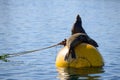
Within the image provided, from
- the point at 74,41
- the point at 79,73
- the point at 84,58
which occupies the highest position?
the point at 74,41

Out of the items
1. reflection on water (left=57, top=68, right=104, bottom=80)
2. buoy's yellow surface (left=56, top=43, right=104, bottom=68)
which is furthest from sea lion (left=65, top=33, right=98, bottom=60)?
reflection on water (left=57, top=68, right=104, bottom=80)

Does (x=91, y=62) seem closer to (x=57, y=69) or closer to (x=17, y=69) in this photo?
(x=57, y=69)

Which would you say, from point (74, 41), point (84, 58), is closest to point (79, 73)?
point (84, 58)

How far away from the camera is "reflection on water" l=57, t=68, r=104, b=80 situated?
72.7 feet

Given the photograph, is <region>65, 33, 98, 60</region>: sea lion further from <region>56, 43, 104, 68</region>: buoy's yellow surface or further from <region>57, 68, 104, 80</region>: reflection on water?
<region>57, 68, 104, 80</region>: reflection on water

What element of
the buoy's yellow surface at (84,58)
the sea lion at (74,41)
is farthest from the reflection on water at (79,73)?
the sea lion at (74,41)

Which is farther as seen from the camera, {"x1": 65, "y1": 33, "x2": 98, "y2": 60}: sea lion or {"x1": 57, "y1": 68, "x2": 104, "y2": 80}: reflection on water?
{"x1": 65, "y1": 33, "x2": 98, "y2": 60}: sea lion

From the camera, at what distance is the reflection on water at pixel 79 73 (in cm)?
2215

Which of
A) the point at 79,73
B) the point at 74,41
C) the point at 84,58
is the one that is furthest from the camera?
the point at 74,41

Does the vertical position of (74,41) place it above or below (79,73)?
above

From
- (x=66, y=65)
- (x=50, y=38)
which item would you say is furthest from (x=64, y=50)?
(x=50, y=38)

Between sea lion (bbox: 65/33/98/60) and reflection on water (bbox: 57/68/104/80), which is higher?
sea lion (bbox: 65/33/98/60)

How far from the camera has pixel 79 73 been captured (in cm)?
2295

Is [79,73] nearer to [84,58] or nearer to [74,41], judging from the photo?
[84,58]
